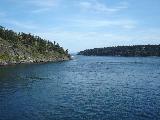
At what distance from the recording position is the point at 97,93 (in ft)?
247

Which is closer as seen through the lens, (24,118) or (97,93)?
(24,118)

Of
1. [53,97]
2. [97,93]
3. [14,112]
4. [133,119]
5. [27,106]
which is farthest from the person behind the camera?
[97,93]

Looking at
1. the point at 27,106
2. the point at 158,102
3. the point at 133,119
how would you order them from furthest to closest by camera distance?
the point at 158,102, the point at 27,106, the point at 133,119

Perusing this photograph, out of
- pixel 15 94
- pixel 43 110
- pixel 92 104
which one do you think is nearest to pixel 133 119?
pixel 92 104

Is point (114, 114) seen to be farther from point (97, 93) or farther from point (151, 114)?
point (97, 93)

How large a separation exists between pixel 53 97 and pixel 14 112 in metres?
16.6

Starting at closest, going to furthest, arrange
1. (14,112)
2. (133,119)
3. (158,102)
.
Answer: (133,119), (14,112), (158,102)

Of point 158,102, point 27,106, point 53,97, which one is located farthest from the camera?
point 53,97

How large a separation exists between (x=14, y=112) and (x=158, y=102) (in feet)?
97.4

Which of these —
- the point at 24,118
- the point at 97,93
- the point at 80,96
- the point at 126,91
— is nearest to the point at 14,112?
the point at 24,118

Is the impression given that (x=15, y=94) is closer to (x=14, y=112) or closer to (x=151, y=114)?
(x=14, y=112)

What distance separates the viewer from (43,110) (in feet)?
185

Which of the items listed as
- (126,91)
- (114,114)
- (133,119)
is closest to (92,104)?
(114,114)

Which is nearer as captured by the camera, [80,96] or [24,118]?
[24,118]
